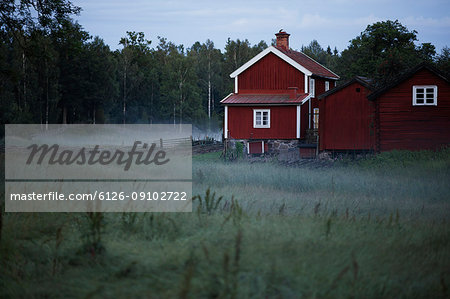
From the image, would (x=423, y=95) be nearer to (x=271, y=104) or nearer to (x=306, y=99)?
(x=306, y=99)

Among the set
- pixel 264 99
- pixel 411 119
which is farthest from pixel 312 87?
pixel 411 119

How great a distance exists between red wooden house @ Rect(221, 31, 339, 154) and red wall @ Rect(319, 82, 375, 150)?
12.3ft

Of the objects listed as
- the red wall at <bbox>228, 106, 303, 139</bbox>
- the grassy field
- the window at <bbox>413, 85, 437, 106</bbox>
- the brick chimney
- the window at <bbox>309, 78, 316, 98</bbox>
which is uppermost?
the brick chimney

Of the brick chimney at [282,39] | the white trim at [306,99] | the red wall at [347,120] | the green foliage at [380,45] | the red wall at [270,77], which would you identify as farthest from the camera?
the green foliage at [380,45]

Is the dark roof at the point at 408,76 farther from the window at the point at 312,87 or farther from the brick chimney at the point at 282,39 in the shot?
the brick chimney at the point at 282,39

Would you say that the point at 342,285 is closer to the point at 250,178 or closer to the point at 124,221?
the point at 124,221

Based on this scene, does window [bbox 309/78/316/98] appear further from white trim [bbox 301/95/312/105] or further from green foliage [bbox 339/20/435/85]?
green foliage [bbox 339/20/435/85]

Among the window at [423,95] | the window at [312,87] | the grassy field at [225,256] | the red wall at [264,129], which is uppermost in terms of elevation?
the window at [312,87]

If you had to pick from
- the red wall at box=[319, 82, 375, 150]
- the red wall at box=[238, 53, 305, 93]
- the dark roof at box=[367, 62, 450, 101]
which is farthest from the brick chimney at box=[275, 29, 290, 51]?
the dark roof at box=[367, 62, 450, 101]

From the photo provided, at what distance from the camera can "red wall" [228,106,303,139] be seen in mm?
34131

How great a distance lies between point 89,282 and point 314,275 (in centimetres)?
251

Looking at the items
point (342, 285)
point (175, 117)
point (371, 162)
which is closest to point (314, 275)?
point (342, 285)

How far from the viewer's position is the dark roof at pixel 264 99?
33.9 metres

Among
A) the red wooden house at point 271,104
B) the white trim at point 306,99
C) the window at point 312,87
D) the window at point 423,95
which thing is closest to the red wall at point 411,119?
the window at point 423,95
